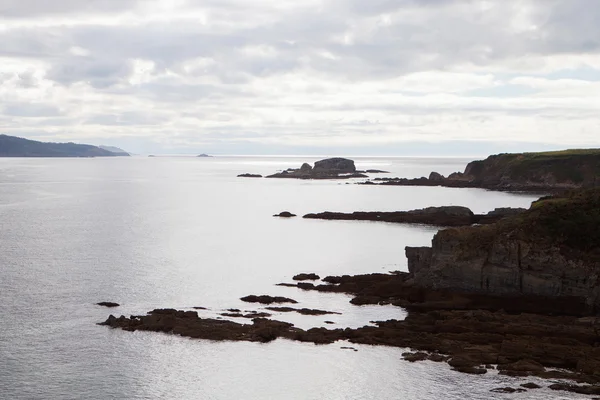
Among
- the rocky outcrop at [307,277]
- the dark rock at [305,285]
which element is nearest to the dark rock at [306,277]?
the rocky outcrop at [307,277]

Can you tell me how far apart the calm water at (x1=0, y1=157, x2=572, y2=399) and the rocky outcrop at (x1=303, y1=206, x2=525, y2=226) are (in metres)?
6.29

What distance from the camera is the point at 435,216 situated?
135375 mm

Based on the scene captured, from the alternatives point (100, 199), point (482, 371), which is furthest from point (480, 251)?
point (100, 199)

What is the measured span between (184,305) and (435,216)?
8070cm

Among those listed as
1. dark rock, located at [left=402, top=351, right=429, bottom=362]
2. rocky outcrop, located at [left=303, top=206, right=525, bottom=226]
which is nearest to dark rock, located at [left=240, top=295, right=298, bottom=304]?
dark rock, located at [left=402, top=351, right=429, bottom=362]

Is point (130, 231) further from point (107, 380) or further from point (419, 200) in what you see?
point (419, 200)

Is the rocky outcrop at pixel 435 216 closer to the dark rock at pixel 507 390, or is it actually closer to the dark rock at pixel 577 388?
the dark rock at pixel 577 388

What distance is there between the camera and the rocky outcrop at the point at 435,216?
127375 millimetres

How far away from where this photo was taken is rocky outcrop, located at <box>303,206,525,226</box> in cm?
12738

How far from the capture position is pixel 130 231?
121m

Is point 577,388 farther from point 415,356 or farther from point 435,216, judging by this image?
point 435,216

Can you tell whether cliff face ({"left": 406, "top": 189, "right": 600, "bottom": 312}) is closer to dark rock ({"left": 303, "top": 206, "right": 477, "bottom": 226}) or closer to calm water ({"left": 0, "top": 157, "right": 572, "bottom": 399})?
calm water ({"left": 0, "top": 157, "right": 572, "bottom": 399})

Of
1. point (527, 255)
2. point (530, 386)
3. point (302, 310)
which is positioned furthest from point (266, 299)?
point (530, 386)

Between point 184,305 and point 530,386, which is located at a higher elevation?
point 530,386
